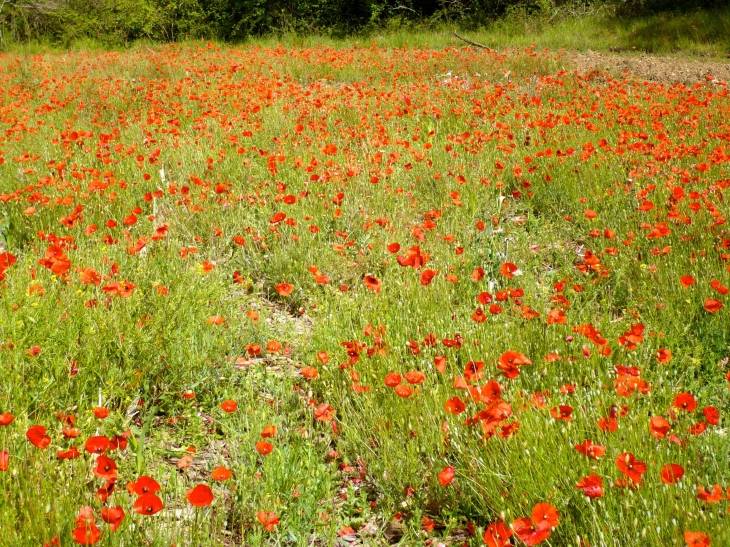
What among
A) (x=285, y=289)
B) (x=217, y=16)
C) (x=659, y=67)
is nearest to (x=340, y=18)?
(x=217, y=16)

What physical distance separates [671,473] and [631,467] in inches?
4.2

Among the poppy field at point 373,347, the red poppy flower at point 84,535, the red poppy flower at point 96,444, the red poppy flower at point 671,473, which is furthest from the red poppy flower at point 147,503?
the red poppy flower at point 671,473

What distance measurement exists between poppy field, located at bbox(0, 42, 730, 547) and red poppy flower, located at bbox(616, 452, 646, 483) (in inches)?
0.4

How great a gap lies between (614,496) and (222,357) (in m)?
1.91

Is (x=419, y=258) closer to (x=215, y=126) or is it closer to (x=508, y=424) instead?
(x=508, y=424)

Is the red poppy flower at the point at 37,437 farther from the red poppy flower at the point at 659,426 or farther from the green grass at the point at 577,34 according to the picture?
the green grass at the point at 577,34

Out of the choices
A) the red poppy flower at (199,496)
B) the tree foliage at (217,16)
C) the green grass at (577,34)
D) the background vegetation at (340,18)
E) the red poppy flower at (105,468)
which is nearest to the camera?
the red poppy flower at (199,496)

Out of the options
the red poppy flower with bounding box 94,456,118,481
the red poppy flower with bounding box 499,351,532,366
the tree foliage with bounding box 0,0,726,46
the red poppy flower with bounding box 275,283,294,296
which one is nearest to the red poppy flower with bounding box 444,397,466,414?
the red poppy flower with bounding box 499,351,532,366

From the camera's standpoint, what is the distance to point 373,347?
9.05 feet

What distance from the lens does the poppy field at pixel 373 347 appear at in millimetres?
1878

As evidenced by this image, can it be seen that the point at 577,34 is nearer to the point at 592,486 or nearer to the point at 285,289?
the point at 285,289

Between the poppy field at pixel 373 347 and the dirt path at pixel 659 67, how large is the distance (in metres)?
4.43

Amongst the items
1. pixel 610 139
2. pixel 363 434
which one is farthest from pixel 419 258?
pixel 610 139

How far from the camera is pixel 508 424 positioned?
202 centimetres
